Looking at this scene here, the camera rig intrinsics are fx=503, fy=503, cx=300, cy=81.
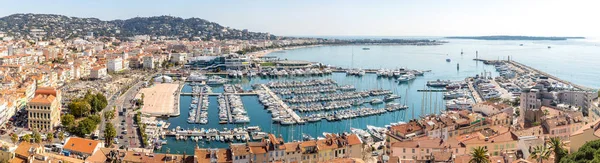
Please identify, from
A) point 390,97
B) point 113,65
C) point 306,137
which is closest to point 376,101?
point 390,97

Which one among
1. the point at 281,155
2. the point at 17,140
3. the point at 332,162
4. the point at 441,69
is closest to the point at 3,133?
the point at 17,140

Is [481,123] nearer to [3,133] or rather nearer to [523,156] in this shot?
[523,156]

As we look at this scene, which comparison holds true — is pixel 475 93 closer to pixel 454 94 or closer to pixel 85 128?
pixel 454 94

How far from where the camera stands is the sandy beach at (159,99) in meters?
33.2

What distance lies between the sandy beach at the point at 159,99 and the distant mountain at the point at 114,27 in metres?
69.5

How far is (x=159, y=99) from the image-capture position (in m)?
38.3

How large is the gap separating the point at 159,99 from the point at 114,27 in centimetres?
12489

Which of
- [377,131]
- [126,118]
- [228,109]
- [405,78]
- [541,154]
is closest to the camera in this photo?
[541,154]

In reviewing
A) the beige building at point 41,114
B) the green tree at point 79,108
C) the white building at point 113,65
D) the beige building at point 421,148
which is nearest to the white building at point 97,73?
the white building at point 113,65

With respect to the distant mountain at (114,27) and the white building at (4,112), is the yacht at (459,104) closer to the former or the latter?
the white building at (4,112)

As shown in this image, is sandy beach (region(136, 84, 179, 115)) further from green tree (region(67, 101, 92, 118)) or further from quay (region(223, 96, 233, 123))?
green tree (region(67, 101, 92, 118))

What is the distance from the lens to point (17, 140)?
74.2 ft

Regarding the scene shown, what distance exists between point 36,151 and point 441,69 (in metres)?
64.2

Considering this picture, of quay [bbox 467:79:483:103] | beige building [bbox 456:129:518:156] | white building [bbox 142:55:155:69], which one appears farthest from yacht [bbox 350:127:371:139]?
white building [bbox 142:55:155:69]
